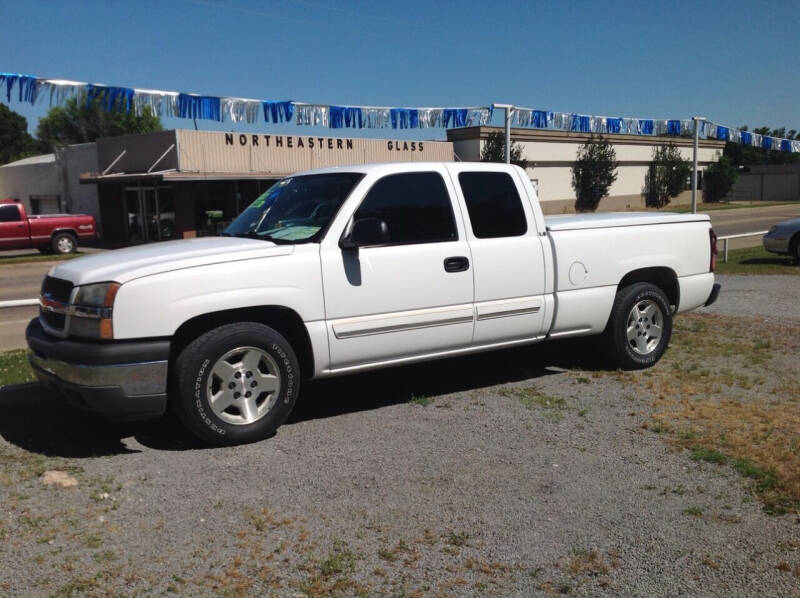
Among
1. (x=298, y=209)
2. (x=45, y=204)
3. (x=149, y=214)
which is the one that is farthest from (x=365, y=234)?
(x=45, y=204)

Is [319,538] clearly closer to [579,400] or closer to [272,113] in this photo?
[579,400]

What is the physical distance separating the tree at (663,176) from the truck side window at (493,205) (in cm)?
5242

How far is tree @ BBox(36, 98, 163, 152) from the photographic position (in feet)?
280

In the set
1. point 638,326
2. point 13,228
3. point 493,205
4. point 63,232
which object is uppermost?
point 493,205

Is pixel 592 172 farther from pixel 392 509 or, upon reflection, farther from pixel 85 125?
pixel 85 125

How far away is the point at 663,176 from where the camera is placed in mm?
56469

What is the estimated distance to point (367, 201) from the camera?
237 inches

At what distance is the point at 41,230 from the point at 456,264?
2469cm

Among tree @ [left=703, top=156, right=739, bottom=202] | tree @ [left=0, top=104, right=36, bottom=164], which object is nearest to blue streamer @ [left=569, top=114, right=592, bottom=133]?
tree @ [left=703, top=156, right=739, bottom=202]

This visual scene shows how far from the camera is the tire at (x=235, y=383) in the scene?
5207 millimetres

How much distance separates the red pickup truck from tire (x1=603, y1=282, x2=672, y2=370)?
80.1ft

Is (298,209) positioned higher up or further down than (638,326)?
higher up

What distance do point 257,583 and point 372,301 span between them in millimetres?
2635

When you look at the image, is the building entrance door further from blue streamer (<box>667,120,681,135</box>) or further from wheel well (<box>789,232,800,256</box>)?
wheel well (<box>789,232,800,256</box>)
